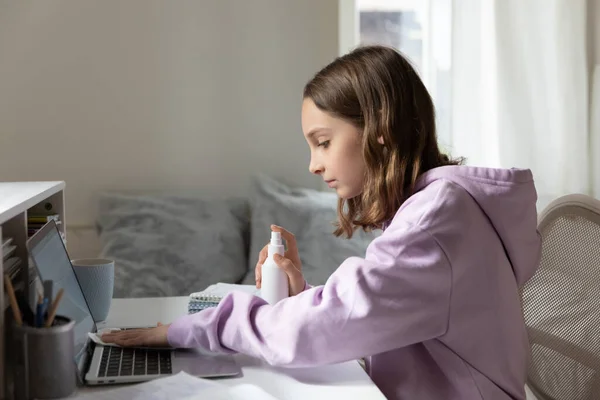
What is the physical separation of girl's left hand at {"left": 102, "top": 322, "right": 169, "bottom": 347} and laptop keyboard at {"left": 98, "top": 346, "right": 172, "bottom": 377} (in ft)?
0.03

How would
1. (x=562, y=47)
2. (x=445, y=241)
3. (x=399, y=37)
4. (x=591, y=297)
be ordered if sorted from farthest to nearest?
(x=399, y=37)
(x=562, y=47)
(x=591, y=297)
(x=445, y=241)

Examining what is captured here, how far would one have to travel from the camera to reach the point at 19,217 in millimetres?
1169

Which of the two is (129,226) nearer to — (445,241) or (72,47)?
(72,47)

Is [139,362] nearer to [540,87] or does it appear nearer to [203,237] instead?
[203,237]

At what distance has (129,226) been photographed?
2436mm

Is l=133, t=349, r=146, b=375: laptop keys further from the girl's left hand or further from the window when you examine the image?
the window

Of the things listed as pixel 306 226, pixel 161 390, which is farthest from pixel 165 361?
pixel 306 226

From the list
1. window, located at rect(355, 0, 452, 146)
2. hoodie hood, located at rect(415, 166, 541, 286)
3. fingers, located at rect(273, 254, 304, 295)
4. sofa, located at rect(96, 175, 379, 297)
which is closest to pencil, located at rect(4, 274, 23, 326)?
fingers, located at rect(273, 254, 304, 295)

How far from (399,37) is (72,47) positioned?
111cm

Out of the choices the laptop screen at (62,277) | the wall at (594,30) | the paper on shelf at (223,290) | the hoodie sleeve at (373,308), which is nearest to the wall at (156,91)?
the wall at (594,30)

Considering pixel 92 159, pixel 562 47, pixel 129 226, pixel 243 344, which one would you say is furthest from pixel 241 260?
pixel 243 344

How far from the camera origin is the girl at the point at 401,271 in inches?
40.6

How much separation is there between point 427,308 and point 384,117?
301 mm

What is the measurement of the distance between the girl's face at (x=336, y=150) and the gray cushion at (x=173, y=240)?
4.08 feet
